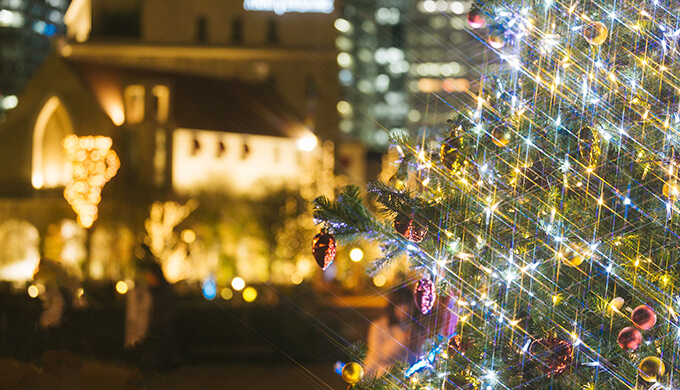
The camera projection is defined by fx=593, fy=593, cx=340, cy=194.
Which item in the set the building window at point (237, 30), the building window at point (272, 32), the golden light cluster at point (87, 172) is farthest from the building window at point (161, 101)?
the building window at point (272, 32)

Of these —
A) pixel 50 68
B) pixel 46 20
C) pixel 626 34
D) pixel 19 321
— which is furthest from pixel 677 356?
pixel 46 20

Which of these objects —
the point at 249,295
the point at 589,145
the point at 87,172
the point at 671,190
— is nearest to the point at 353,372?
the point at 589,145

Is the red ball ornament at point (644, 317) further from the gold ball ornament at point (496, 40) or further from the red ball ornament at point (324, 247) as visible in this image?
the gold ball ornament at point (496, 40)

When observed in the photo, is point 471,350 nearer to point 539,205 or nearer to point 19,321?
point 539,205

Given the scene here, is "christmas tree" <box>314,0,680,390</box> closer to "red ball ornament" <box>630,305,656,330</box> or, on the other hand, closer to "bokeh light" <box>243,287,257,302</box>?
"red ball ornament" <box>630,305,656,330</box>

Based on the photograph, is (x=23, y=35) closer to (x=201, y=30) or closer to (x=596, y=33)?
(x=201, y=30)

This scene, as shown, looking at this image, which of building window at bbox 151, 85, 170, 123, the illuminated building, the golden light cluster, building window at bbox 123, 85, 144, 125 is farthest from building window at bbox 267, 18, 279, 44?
the illuminated building
